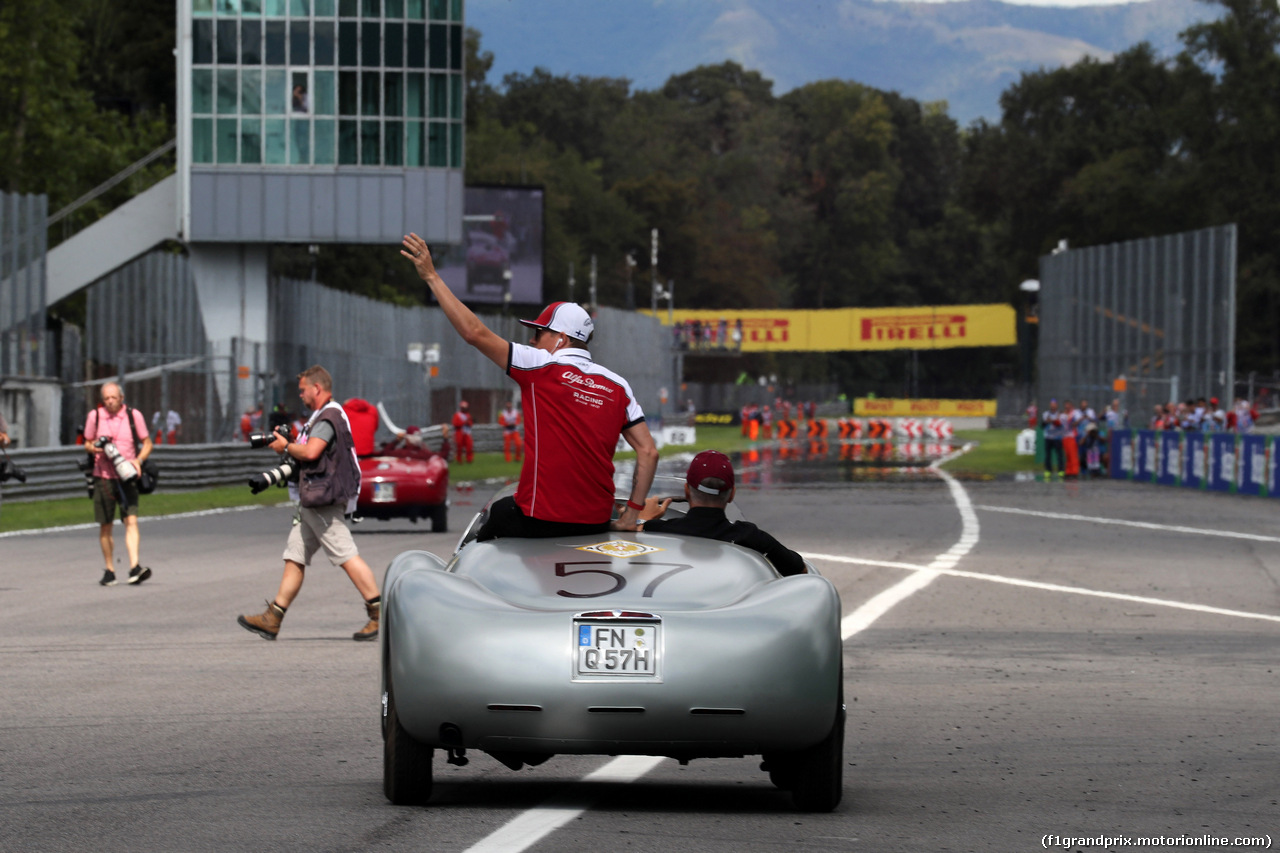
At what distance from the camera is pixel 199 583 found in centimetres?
1622

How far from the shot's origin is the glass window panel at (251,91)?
53.2 m

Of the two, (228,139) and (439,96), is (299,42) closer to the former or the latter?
(228,139)

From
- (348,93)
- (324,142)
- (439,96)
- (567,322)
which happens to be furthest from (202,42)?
(567,322)

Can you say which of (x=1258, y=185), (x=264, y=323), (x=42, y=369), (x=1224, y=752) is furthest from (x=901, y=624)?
(x=1258, y=185)

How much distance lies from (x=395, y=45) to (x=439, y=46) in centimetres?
126

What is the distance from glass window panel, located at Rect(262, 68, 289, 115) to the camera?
53219 millimetres

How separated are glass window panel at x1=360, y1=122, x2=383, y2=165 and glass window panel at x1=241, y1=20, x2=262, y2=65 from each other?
3.47 meters

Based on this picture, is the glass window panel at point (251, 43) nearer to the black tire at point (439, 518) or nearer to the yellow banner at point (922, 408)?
the black tire at point (439, 518)

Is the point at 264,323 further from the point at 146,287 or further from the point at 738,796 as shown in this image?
the point at 738,796

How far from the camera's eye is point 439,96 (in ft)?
178

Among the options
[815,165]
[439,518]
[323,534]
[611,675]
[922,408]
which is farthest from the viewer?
[815,165]

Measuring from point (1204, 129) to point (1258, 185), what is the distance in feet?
15.3

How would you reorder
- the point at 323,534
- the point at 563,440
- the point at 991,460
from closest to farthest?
1. the point at 563,440
2. the point at 323,534
3. the point at 991,460

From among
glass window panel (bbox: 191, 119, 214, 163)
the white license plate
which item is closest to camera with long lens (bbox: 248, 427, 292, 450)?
the white license plate
